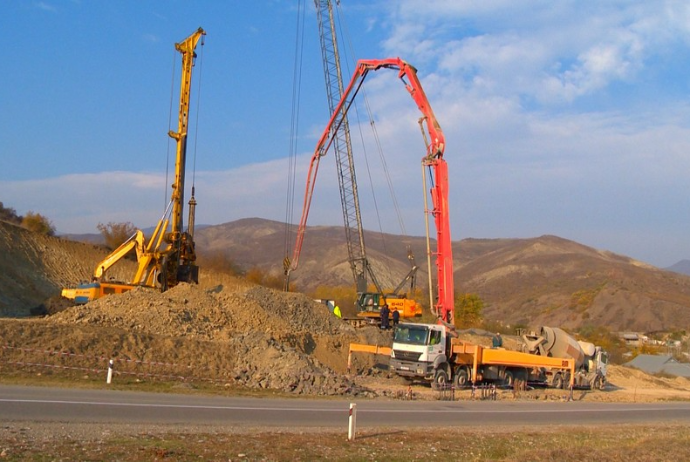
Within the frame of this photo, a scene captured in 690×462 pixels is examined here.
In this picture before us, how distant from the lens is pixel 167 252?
44.2 metres

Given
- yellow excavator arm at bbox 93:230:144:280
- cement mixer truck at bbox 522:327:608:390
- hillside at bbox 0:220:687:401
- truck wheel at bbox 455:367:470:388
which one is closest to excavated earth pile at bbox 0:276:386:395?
hillside at bbox 0:220:687:401

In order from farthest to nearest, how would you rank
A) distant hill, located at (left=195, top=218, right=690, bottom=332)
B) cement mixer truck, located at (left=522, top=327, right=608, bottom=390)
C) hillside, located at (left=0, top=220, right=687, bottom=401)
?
1. distant hill, located at (left=195, top=218, right=690, bottom=332)
2. cement mixer truck, located at (left=522, top=327, right=608, bottom=390)
3. hillside, located at (left=0, top=220, right=687, bottom=401)

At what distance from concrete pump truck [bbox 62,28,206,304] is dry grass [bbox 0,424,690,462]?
29.0 metres

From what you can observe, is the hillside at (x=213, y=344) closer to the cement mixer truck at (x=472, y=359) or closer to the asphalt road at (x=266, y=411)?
the cement mixer truck at (x=472, y=359)

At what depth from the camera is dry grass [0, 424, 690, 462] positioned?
11367mm

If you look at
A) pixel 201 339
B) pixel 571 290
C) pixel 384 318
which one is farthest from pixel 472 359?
pixel 571 290

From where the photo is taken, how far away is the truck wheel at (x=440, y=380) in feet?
96.3

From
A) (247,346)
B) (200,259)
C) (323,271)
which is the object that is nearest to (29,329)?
(247,346)

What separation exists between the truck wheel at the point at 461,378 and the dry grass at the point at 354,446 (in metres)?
11.4

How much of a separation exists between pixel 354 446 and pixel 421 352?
634 inches

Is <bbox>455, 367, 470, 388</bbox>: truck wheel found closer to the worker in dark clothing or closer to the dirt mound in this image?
the dirt mound

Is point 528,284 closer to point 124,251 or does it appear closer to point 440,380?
point 124,251

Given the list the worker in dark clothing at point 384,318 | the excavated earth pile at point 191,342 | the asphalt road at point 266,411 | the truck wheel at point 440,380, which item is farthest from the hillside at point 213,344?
the asphalt road at point 266,411

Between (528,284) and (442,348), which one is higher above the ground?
(528,284)
